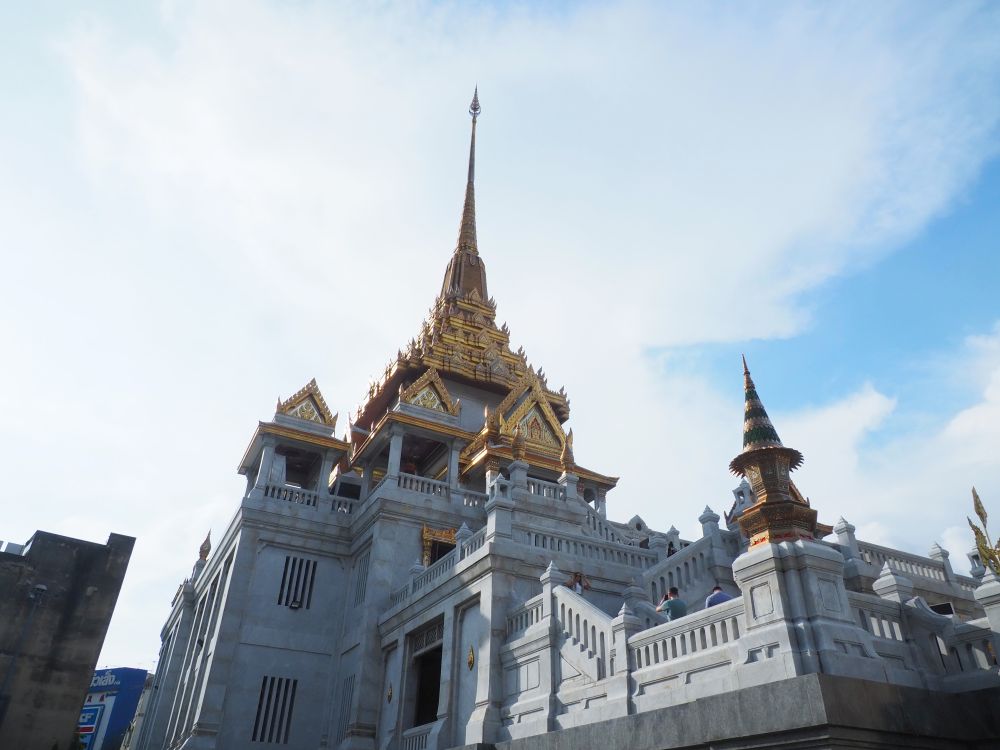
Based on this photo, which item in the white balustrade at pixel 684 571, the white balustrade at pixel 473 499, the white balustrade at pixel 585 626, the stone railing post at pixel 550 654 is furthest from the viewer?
the white balustrade at pixel 473 499

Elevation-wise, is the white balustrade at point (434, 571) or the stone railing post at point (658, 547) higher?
the stone railing post at point (658, 547)

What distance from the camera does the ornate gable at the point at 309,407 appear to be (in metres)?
30.0

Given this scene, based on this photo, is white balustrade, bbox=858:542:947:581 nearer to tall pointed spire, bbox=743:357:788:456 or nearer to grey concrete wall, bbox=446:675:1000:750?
tall pointed spire, bbox=743:357:788:456

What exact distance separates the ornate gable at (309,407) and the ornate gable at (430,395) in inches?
115

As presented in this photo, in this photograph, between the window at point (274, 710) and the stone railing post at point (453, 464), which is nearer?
the window at point (274, 710)

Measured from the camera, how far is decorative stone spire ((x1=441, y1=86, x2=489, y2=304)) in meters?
48.5

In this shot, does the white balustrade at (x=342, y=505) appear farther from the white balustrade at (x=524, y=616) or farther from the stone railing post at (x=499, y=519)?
the white balustrade at (x=524, y=616)

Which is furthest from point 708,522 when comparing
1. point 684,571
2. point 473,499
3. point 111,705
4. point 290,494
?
point 111,705

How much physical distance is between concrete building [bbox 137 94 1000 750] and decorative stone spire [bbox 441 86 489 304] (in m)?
11.0

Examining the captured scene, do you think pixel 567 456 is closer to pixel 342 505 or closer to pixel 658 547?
pixel 342 505

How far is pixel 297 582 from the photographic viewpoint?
25.6 m

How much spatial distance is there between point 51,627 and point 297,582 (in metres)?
8.26

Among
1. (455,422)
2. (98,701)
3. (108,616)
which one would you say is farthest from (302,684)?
(98,701)

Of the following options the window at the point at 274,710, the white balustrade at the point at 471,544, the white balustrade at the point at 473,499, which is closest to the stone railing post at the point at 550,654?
the white balustrade at the point at 471,544
